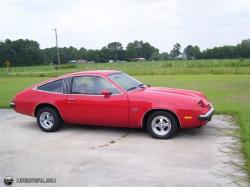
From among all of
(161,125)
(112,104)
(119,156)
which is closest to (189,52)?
(112,104)

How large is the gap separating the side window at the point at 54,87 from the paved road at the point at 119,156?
3.27ft

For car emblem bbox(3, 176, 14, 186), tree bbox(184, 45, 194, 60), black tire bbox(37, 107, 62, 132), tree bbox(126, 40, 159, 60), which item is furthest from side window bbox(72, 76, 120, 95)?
tree bbox(126, 40, 159, 60)

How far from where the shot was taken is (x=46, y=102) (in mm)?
8812

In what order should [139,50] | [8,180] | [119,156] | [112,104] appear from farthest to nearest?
1. [139,50]
2. [112,104]
3. [119,156]
4. [8,180]

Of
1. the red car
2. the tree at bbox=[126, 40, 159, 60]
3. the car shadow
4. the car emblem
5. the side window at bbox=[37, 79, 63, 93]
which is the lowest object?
the car emblem

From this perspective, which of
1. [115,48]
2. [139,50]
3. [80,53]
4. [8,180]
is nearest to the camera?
[8,180]

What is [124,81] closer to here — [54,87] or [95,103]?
[95,103]

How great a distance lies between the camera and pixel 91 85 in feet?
28.0

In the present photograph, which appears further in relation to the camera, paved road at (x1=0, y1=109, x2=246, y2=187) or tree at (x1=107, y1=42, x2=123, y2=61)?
tree at (x1=107, y1=42, x2=123, y2=61)

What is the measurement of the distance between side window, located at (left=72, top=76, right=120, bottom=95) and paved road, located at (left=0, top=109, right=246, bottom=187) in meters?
0.97

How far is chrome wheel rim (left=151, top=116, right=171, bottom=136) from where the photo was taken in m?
7.78

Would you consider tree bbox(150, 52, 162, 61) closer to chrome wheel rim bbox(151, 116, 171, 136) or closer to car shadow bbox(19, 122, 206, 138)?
car shadow bbox(19, 122, 206, 138)

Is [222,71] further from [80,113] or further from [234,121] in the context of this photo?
[80,113]

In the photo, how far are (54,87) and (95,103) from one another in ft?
4.17
